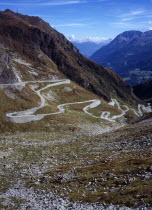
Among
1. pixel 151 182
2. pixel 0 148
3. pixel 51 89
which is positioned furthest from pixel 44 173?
pixel 51 89

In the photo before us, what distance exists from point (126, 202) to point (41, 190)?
10.1 meters

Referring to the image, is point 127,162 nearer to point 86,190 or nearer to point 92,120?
point 86,190

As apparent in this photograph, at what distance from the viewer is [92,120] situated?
105 meters

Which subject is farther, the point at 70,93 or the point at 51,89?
the point at 70,93

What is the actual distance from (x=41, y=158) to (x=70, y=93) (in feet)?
348

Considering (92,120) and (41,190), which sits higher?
(41,190)

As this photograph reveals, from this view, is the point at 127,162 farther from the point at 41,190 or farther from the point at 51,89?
the point at 51,89

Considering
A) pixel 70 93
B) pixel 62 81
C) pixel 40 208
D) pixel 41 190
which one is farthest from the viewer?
pixel 62 81

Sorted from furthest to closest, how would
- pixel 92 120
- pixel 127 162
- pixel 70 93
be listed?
pixel 70 93, pixel 92 120, pixel 127 162

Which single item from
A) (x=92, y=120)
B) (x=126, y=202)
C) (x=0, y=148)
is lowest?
(x=92, y=120)

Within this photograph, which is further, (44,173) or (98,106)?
(98,106)

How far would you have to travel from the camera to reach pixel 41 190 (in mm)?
25469

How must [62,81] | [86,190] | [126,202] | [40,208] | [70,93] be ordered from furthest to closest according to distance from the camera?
[62,81] < [70,93] < [86,190] < [40,208] < [126,202]

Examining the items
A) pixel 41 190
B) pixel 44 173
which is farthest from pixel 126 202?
pixel 44 173
